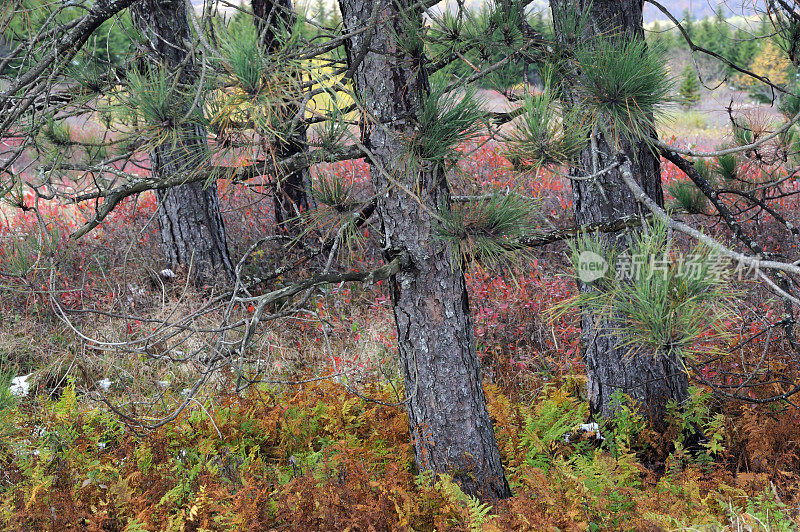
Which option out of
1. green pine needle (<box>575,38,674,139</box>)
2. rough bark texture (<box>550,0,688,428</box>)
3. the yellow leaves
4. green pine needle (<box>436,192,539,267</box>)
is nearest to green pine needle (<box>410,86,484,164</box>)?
green pine needle (<box>436,192,539,267</box>)

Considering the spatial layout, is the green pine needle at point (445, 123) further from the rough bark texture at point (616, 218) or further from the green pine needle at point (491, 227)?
the rough bark texture at point (616, 218)

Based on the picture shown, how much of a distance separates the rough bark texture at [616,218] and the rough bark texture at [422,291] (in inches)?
33.4

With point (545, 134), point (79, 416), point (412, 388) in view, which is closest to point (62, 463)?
point (79, 416)

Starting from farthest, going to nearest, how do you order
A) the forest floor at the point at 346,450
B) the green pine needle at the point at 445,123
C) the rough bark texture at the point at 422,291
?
the forest floor at the point at 346,450
the rough bark texture at the point at 422,291
the green pine needle at the point at 445,123

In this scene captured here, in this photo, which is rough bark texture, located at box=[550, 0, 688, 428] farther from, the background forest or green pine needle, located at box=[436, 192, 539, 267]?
green pine needle, located at box=[436, 192, 539, 267]

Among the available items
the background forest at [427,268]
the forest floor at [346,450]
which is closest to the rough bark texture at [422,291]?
the background forest at [427,268]

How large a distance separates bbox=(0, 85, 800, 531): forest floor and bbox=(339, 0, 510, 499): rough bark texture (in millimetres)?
202

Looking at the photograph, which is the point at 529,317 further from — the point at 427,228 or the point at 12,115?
the point at 12,115

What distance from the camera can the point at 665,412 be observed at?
3.55 meters

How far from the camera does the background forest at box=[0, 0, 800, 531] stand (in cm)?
187

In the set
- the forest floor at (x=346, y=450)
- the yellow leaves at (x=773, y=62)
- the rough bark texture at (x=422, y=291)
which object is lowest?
the forest floor at (x=346, y=450)

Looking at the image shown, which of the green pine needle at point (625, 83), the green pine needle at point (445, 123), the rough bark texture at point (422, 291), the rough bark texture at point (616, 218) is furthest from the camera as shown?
the rough bark texture at point (616, 218)

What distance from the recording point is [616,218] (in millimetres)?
3088

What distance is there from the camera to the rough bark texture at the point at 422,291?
2314 mm
